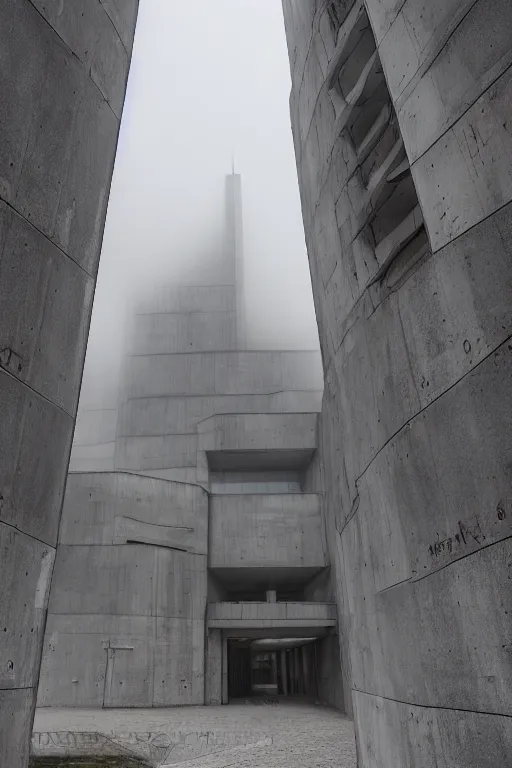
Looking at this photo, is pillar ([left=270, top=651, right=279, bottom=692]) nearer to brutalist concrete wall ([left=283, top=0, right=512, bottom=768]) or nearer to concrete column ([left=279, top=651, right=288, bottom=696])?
concrete column ([left=279, top=651, right=288, bottom=696])

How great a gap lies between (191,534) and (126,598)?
3181 millimetres

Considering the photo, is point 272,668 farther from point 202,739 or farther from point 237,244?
point 237,244

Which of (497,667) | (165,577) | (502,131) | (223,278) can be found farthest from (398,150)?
(223,278)

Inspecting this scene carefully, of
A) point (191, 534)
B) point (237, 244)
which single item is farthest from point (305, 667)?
point (237, 244)

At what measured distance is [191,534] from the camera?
2067 cm

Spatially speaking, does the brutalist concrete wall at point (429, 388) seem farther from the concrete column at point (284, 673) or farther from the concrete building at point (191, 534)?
the concrete column at point (284, 673)

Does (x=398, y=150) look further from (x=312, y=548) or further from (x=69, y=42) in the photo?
(x=312, y=548)

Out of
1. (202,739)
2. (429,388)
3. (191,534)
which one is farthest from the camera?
(191,534)

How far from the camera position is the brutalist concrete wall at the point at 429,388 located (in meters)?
4.20

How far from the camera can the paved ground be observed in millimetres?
8867

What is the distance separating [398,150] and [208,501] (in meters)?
17.2

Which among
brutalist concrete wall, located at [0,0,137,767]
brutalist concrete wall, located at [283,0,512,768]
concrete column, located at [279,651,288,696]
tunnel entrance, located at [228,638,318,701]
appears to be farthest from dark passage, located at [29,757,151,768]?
concrete column, located at [279,651,288,696]

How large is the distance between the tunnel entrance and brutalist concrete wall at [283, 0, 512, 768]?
1895 cm

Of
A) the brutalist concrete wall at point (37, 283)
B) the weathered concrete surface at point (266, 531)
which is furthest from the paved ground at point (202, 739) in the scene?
the weathered concrete surface at point (266, 531)
